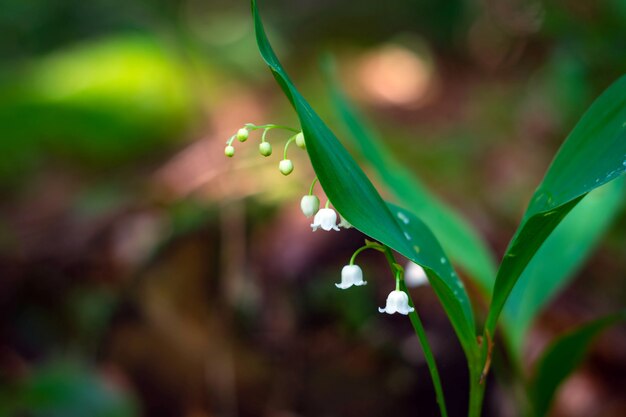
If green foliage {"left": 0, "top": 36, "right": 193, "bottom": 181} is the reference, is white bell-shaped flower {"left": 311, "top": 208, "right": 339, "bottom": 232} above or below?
below

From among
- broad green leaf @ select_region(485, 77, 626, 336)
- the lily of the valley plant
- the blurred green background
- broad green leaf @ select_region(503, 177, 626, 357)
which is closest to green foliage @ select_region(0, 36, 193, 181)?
the blurred green background

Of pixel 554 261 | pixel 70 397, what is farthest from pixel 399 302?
pixel 70 397

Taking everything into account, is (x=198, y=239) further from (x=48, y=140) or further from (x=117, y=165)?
(x=48, y=140)

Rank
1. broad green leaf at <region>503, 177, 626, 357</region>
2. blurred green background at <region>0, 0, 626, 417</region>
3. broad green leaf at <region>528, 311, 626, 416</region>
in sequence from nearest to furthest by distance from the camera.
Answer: broad green leaf at <region>528, 311, 626, 416</region>, broad green leaf at <region>503, 177, 626, 357</region>, blurred green background at <region>0, 0, 626, 417</region>

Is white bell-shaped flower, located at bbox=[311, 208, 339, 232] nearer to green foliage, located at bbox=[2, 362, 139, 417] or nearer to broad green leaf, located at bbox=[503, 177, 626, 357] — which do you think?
A: broad green leaf, located at bbox=[503, 177, 626, 357]

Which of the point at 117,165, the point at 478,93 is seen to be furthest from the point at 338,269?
the point at 478,93

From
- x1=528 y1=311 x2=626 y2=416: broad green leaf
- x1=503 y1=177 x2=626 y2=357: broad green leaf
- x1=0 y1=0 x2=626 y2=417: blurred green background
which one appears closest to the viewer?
x1=528 y1=311 x2=626 y2=416: broad green leaf

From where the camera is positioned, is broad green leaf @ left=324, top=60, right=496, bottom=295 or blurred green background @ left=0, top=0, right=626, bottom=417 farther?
blurred green background @ left=0, top=0, right=626, bottom=417
